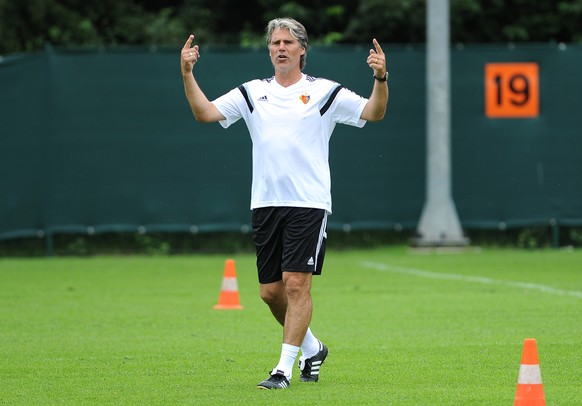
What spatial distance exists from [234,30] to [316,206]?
750 inches

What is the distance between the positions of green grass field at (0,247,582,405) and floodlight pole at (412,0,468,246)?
101 cm

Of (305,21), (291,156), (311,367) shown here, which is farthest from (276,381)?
(305,21)

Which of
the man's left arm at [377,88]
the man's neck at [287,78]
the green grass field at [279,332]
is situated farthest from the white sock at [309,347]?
the man's neck at [287,78]

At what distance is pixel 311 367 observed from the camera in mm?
8531

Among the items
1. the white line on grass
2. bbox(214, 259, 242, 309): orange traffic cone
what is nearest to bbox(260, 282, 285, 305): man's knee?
bbox(214, 259, 242, 309): orange traffic cone

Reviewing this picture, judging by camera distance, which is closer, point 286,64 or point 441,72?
point 286,64

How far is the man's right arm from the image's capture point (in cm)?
838

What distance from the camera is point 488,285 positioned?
15.0m

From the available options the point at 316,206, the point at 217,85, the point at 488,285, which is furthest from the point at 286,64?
the point at 217,85

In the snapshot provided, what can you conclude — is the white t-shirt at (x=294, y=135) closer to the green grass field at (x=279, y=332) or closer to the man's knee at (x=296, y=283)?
the man's knee at (x=296, y=283)

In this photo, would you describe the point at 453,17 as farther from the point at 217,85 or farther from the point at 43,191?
the point at 43,191

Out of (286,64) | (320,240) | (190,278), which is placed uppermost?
(286,64)

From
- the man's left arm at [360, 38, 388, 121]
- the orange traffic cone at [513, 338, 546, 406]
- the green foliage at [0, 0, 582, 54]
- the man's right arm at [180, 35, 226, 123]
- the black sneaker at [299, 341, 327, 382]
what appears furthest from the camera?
the green foliage at [0, 0, 582, 54]

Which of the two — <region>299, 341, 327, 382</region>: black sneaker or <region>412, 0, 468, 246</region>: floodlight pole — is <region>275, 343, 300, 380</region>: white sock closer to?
<region>299, 341, 327, 382</region>: black sneaker
